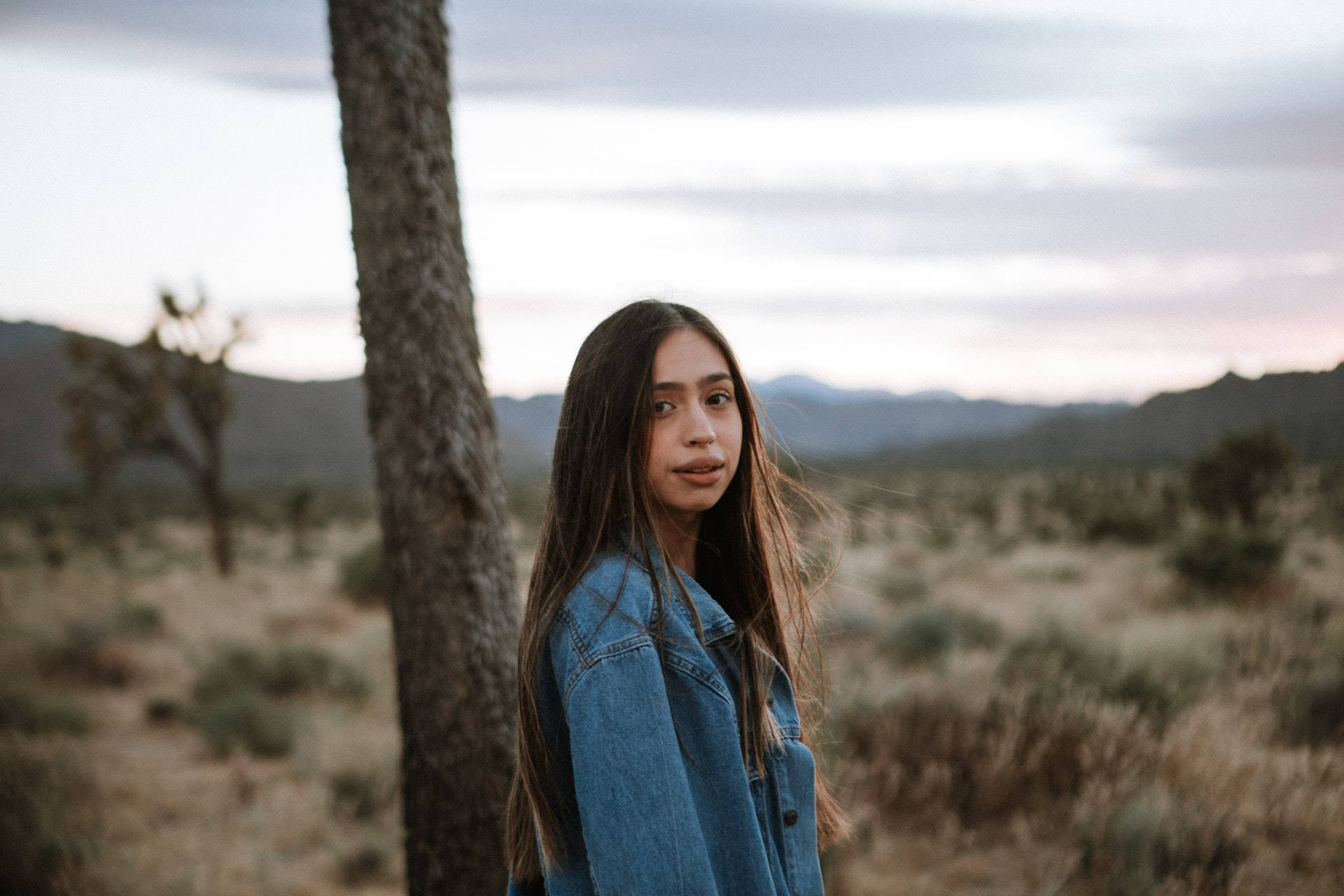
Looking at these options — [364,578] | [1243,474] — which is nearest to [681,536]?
[364,578]

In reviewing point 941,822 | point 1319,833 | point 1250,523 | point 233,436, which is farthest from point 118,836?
point 233,436

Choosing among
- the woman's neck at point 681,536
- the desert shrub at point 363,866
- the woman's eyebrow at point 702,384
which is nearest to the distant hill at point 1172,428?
the desert shrub at point 363,866

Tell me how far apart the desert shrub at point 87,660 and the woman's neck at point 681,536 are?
9169 mm

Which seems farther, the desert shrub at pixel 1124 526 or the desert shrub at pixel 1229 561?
the desert shrub at pixel 1124 526

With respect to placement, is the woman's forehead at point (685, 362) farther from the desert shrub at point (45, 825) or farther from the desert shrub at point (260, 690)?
the desert shrub at point (260, 690)

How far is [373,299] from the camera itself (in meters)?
2.92

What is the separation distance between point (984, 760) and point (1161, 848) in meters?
1.05

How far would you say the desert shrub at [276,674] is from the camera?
794cm

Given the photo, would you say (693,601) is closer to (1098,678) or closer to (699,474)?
(699,474)

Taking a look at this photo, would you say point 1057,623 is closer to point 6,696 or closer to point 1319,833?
point 1319,833

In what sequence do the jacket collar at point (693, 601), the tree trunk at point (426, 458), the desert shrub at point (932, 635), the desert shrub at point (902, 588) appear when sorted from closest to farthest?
1. the jacket collar at point (693, 601)
2. the tree trunk at point (426, 458)
3. the desert shrub at point (932, 635)
4. the desert shrub at point (902, 588)

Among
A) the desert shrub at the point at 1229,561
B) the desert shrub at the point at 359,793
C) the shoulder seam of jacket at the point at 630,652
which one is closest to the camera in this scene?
the shoulder seam of jacket at the point at 630,652

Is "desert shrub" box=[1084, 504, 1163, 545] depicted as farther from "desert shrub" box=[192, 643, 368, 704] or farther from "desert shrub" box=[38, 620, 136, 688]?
"desert shrub" box=[38, 620, 136, 688]

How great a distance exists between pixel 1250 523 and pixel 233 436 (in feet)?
306
